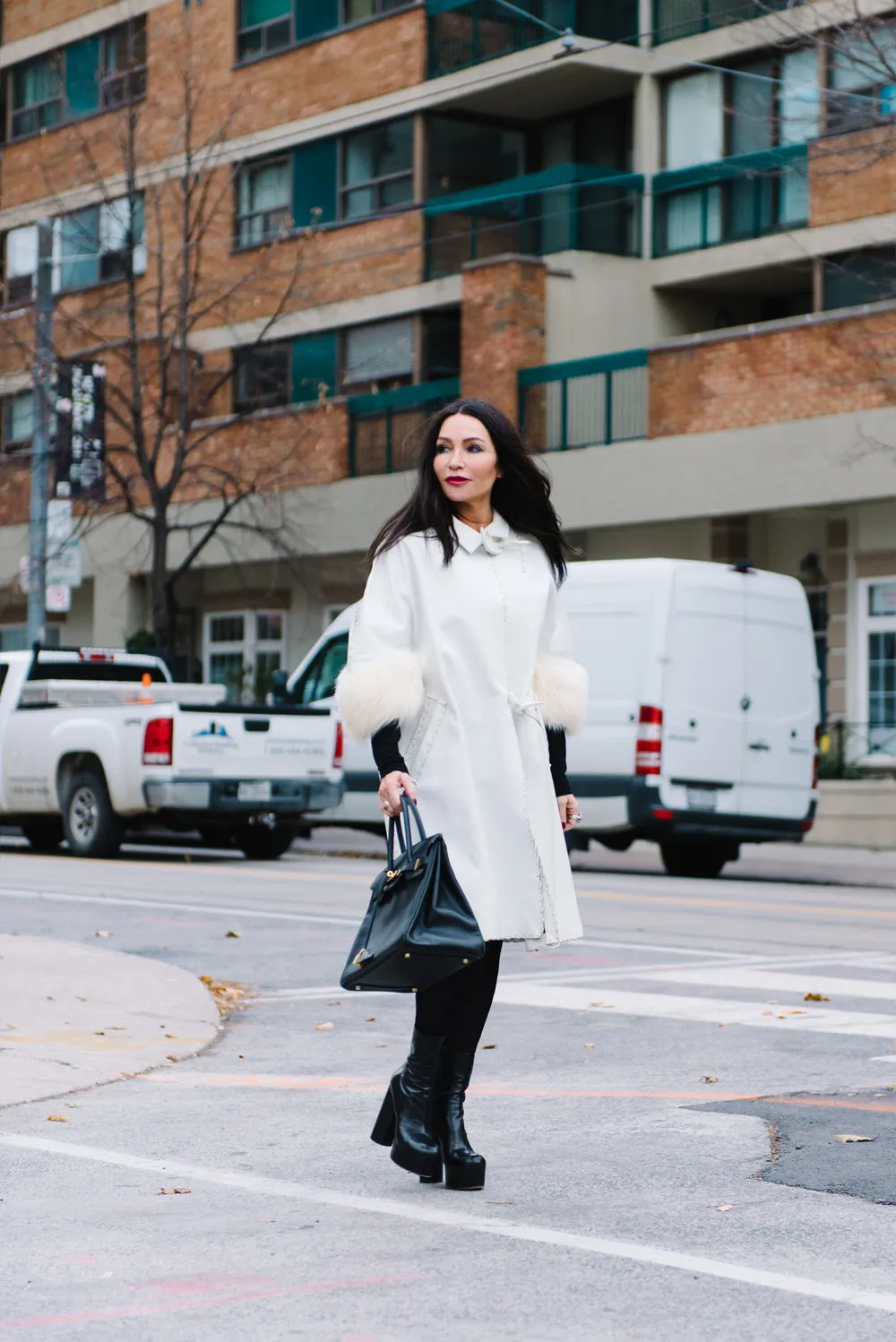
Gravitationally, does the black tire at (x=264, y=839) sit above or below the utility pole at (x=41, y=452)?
below

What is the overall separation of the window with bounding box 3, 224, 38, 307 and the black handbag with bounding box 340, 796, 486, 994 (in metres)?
35.1

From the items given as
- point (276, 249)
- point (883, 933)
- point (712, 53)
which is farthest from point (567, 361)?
point (883, 933)

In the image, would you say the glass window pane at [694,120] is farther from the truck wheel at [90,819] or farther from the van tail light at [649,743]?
the truck wheel at [90,819]

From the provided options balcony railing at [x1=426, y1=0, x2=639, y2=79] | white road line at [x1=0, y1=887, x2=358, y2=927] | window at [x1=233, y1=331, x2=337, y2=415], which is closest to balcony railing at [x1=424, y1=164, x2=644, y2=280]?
balcony railing at [x1=426, y1=0, x2=639, y2=79]

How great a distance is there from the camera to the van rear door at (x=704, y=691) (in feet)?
62.2

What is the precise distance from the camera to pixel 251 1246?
16.5ft

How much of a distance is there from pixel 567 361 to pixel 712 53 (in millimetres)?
4487

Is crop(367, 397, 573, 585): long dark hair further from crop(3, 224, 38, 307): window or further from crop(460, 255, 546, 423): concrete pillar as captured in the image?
crop(3, 224, 38, 307): window

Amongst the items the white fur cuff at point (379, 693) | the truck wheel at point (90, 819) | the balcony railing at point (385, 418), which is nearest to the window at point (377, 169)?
the balcony railing at point (385, 418)

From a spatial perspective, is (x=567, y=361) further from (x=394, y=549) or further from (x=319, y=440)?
(x=394, y=549)

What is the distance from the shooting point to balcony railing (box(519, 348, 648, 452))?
94.2 feet

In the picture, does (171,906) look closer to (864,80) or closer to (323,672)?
(323,672)

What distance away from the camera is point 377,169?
3372 centimetres

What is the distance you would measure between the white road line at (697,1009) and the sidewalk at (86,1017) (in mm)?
1528
